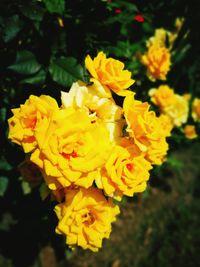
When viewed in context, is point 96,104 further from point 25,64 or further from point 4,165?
point 4,165

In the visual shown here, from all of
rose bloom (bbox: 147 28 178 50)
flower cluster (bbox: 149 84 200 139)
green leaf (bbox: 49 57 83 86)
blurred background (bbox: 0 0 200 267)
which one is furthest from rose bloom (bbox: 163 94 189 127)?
green leaf (bbox: 49 57 83 86)

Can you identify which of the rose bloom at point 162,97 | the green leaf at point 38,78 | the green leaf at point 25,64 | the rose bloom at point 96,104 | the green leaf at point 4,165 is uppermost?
the rose bloom at point 96,104

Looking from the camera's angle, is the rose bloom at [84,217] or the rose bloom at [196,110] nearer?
the rose bloom at [84,217]

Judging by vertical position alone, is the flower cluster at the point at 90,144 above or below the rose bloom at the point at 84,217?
above

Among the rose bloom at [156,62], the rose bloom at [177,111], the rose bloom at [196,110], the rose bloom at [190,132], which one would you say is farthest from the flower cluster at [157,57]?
the rose bloom at [190,132]

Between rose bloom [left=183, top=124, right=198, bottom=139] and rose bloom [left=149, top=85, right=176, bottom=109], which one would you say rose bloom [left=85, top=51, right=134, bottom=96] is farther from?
rose bloom [left=183, top=124, right=198, bottom=139]

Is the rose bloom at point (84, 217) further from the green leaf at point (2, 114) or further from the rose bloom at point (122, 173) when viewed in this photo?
the green leaf at point (2, 114)
